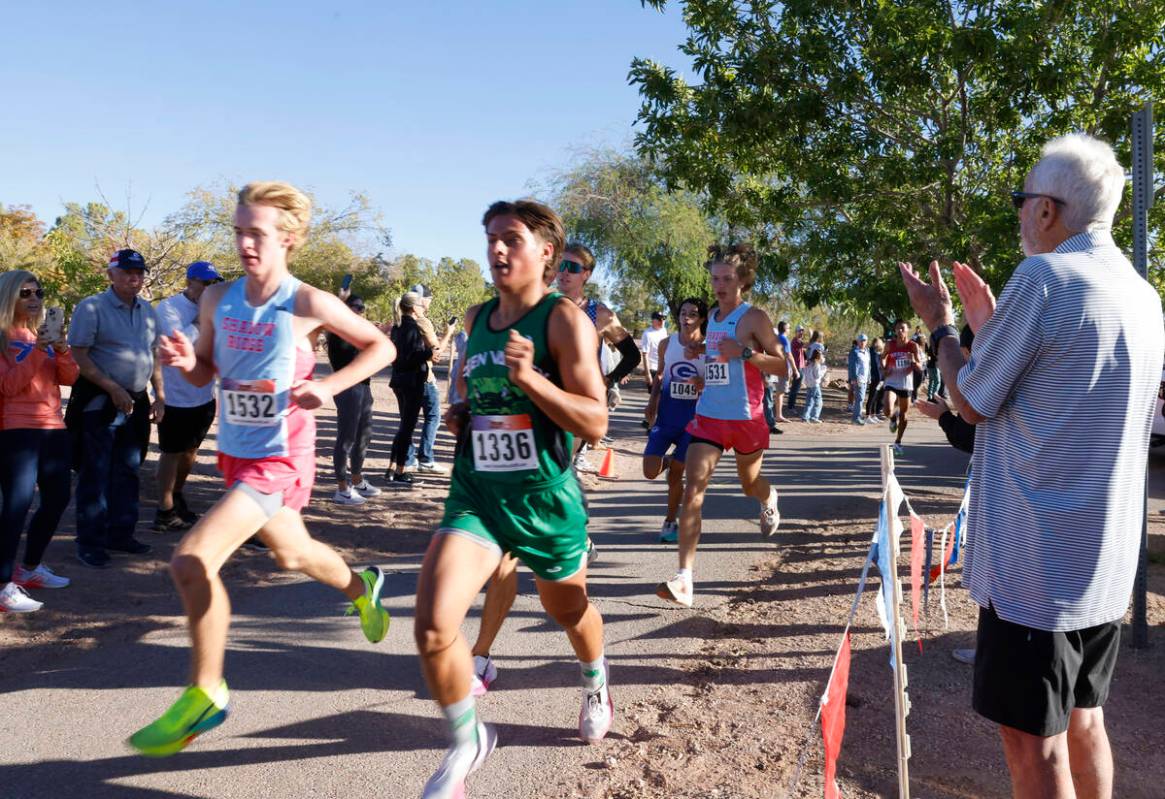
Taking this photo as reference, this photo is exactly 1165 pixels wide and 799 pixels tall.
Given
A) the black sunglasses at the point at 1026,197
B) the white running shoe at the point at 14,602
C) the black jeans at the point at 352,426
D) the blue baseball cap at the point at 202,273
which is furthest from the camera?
the black jeans at the point at 352,426

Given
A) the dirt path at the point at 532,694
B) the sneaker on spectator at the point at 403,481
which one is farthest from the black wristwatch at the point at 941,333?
the sneaker on spectator at the point at 403,481

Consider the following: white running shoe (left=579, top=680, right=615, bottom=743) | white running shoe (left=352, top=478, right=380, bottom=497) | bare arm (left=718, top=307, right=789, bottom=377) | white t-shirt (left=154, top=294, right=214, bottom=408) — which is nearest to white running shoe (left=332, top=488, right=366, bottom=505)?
white running shoe (left=352, top=478, right=380, bottom=497)

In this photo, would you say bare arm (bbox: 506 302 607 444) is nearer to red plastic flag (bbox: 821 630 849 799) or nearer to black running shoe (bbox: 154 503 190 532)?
red plastic flag (bbox: 821 630 849 799)

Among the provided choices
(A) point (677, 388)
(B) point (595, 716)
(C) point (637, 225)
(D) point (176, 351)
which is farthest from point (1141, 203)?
(C) point (637, 225)

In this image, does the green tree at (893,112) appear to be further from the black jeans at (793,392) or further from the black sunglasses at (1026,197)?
the black jeans at (793,392)

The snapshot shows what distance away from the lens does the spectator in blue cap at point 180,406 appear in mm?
6902

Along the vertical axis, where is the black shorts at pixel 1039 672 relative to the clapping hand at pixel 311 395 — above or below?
below

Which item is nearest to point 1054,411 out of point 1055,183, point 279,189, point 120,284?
point 1055,183

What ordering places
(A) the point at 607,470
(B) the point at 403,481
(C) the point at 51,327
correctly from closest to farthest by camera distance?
(C) the point at 51,327
(B) the point at 403,481
(A) the point at 607,470

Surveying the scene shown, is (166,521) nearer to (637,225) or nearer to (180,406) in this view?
(180,406)

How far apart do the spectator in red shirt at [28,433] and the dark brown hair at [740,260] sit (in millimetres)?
3968

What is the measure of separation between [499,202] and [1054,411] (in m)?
2.04

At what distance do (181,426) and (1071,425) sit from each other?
6.17 meters

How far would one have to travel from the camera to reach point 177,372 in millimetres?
6906
